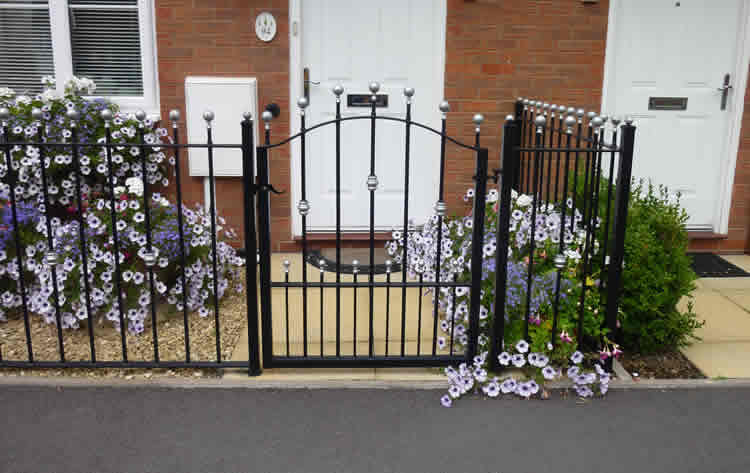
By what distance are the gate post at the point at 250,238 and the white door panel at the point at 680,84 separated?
325cm

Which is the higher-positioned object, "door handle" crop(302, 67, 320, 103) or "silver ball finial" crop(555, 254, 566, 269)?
"door handle" crop(302, 67, 320, 103)

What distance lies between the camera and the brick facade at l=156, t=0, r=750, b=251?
4957 millimetres

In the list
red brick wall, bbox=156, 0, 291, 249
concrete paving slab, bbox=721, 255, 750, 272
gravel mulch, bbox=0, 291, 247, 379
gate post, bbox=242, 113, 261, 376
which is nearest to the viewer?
gate post, bbox=242, 113, 261, 376

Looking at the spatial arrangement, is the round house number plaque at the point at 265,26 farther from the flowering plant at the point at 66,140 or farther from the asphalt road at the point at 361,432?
the asphalt road at the point at 361,432

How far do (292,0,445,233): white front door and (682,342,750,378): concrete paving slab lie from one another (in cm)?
230

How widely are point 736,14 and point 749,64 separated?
38 centimetres

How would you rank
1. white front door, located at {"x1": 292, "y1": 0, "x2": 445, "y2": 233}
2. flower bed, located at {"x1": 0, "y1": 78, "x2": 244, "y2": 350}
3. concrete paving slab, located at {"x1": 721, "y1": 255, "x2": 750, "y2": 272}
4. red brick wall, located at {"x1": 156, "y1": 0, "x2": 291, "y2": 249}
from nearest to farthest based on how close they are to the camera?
1. flower bed, located at {"x1": 0, "y1": 78, "x2": 244, "y2": 350}
2. red brick wall, located at {"x1": 156, "y1": 0, "x2": 291, "y2": 249}
3. white front door, located at {"x1": 292, "y1": 0, "x2": 445, "y2": 233}
4. concrete paving slab, located at {"x1": 721, "y1": 255, "x2": 750, "y2": 272}

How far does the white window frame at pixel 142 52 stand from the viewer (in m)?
4.96

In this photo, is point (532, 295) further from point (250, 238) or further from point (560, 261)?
point (250, 238)

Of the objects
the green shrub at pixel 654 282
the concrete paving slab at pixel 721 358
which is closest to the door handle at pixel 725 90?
the green shrub at pixel 654 282

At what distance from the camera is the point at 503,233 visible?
3281mm

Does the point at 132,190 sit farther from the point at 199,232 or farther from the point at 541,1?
the point at 541,1

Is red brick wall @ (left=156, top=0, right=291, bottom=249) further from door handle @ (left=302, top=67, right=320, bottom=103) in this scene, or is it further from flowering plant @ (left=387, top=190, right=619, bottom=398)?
flowering plant @ (left=387, top=190, right=619, bottom=398)

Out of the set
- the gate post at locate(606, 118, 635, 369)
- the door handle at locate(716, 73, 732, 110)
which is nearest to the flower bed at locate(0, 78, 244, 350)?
the gate post at locate(606, 118, 635, 369)
